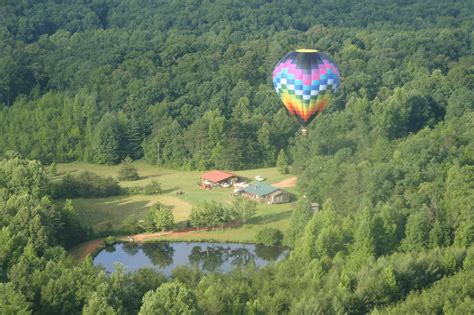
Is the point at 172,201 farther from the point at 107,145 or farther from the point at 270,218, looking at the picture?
the point at 107,145

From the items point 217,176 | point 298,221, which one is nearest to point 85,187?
point 217,176

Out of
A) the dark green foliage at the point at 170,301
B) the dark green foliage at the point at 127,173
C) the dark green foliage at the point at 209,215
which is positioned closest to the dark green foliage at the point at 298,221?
the dark green foliage at the point at 209,215

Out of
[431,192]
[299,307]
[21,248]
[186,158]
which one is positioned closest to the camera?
[299,307]

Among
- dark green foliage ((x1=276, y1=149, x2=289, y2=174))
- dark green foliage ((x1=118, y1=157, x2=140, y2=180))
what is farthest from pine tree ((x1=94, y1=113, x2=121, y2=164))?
dark green foliage ((x1=276, y1=149, x2=289, y2=174))

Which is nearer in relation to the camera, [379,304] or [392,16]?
[379,304]

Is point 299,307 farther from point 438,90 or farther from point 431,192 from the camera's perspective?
point 438,90

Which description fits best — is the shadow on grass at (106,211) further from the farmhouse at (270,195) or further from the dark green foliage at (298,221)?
the dark green foliage at (298,221)

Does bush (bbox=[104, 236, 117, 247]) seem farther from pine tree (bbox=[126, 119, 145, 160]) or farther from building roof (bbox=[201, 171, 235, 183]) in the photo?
pine tree (bbox=[126, 119, 145, 160])

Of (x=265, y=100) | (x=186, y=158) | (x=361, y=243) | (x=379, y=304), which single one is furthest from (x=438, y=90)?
Result: (x=379, y=304)
